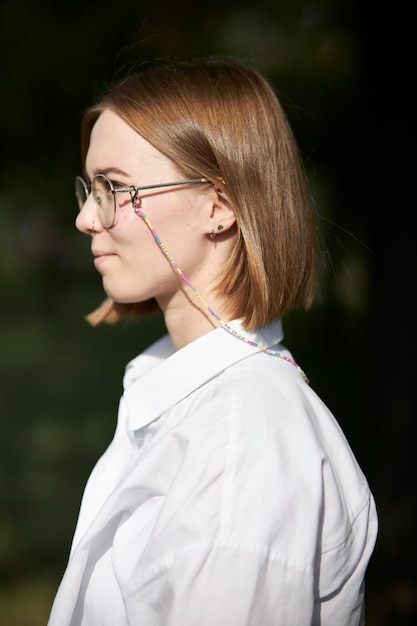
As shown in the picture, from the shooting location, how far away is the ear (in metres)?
1.77

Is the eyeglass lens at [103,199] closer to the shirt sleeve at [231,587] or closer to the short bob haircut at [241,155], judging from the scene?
the short bob haircut at [241,155]

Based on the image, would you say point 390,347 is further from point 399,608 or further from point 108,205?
point 108,205

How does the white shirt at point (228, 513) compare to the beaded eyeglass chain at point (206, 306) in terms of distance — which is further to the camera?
→ the beaded eyeglass chain at point (206, 306)

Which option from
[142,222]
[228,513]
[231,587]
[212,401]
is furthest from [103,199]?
[231,587]

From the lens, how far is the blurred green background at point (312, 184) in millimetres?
3643

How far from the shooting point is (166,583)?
1354mm

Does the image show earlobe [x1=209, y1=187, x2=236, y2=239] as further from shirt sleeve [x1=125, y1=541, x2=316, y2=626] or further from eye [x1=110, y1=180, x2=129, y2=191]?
shirt sleeve [x1=125, y1=541, x2=316, y2=626]

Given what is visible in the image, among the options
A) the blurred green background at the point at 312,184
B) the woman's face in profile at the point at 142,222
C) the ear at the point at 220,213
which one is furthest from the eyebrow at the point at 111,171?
the blurred green background at the point at 312,184

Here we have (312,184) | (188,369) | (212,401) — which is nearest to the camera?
(212,401)

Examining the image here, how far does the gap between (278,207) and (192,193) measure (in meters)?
0.21

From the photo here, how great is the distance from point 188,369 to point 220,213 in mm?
390

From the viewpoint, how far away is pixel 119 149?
1.75m

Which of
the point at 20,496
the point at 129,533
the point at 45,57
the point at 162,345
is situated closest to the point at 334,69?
the point at 45,57

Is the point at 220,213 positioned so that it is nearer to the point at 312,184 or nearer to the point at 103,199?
the point at 103,199
